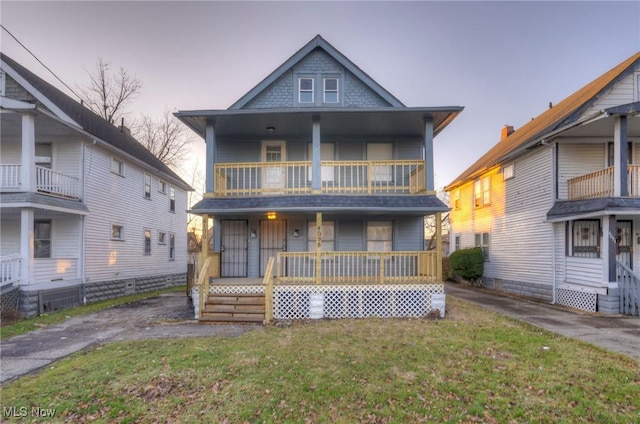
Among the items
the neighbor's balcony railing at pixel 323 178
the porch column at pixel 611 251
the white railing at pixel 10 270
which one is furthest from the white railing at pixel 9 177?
the porch column at pixel 611 251

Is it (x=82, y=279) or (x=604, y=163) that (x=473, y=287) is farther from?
(x=82, y=279)

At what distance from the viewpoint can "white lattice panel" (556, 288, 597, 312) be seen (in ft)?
35.1

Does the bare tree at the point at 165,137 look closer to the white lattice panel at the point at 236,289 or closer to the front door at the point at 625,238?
the white lattice panel at the point at 236,289

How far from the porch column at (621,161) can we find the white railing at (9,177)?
64.2ft

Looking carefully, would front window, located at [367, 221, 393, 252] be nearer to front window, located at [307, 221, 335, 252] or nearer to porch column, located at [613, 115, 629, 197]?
front window, located at [307, 221, 335, 252]

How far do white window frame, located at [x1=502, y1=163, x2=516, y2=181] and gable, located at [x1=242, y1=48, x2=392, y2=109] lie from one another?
794 cm

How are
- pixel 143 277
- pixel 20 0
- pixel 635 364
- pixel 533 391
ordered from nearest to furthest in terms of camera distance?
pixel 533 391
pixel 635 364
pixel 20 0
pixel 143 277

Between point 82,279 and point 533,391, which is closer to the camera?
point 533,391

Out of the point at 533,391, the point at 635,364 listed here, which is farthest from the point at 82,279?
the point at 635,364

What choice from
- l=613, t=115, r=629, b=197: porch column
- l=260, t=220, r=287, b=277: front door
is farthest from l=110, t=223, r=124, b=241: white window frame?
l=613, t=115, r=629, b=197: porch column

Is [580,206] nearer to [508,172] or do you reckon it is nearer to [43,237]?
[508,172]

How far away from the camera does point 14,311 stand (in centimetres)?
990

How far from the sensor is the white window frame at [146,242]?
1723 cm

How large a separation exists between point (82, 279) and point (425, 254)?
12.9 metres
